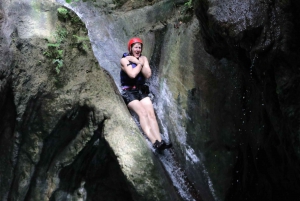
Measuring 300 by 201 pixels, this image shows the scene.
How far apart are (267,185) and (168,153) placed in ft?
5.42

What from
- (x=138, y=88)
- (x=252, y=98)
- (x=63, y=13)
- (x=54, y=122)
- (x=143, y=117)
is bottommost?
(x=252, y=98)

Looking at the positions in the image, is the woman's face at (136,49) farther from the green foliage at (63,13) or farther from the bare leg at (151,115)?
the green foliage at (63,13)

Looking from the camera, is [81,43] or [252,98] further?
[81,43]

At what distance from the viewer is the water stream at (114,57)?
6082 millimetres

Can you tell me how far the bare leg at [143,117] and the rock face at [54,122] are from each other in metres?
0.27

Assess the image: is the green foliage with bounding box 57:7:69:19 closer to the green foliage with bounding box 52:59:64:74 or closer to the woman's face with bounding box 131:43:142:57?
the green foliage with bounding box 52:59:64:74

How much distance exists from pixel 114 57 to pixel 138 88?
1.31 metres

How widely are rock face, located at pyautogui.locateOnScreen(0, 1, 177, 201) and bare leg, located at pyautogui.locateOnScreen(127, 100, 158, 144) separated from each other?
0.87ft

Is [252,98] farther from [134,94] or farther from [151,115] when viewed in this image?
[134,94]

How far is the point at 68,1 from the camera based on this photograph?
27.6 ft

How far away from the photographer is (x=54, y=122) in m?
6.01

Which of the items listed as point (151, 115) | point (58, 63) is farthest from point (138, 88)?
point (58, 63)

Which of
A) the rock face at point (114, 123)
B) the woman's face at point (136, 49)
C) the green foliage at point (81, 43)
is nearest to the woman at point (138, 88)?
the woman's face at point (136, 49)

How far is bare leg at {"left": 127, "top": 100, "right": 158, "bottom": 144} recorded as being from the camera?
6203mm
